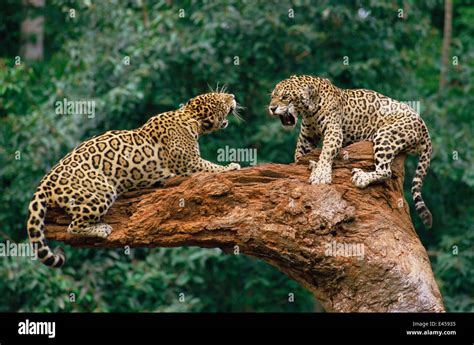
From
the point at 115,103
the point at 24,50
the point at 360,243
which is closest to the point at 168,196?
the point at 360,243

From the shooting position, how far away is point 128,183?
1360 cm

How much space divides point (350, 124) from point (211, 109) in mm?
1944

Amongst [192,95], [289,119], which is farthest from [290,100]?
[192,95]

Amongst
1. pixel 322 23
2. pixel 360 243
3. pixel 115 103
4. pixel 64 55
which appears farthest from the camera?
pixel 64 55

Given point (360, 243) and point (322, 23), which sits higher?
point (322, 23)

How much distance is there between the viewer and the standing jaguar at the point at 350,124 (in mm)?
13516

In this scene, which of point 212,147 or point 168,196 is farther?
point 212,147

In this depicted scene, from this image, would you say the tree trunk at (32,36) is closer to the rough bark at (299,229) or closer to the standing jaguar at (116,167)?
the standing jaguar at (116,167)

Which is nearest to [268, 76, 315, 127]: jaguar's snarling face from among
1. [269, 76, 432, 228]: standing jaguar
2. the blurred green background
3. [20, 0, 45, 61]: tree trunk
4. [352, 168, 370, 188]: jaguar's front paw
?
[269, 76, 432, 228]: standing jaguar

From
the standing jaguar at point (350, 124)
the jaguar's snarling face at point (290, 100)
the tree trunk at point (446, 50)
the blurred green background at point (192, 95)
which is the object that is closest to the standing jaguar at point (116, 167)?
the jaguar's snarling face at point (290, 100)

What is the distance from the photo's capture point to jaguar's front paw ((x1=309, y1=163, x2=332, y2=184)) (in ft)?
43.4

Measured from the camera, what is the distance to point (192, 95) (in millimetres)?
24250
